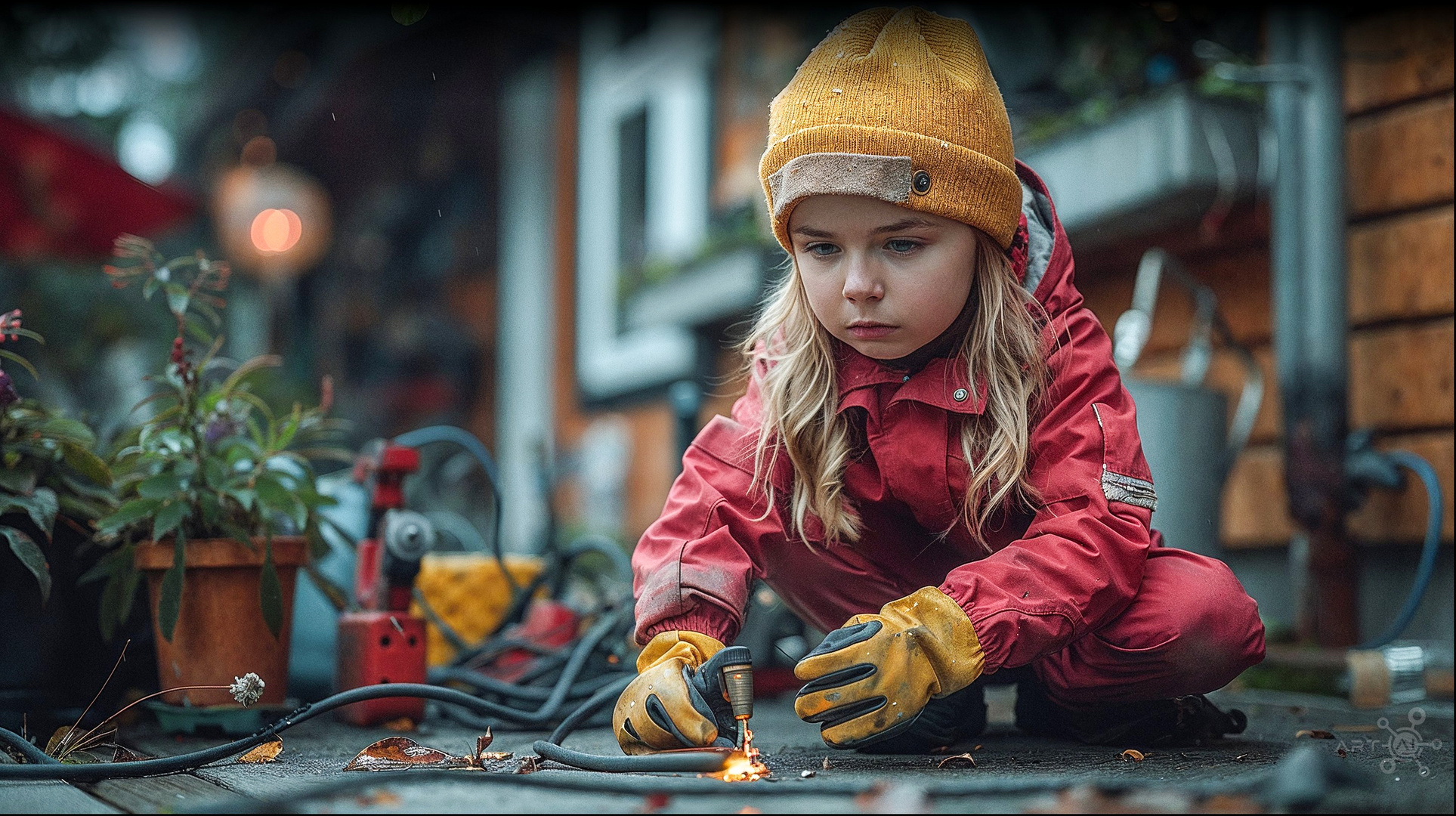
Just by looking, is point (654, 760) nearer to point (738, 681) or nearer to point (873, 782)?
point (738, 681)

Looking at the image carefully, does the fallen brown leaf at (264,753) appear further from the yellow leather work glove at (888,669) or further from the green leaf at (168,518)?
the yellow leather work glove at (888,669)

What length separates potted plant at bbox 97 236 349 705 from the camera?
180 cm

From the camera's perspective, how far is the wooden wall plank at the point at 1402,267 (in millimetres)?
2607

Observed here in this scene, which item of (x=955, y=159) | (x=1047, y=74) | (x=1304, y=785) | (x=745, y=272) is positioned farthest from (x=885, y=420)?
(x=745, y=272)

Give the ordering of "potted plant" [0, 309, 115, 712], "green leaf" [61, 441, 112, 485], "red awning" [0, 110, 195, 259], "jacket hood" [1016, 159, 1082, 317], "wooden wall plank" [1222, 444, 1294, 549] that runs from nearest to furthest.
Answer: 1. "jacket hood" [1016, 159, 1082, 317]
2. "potted plant" [0, 309, 115, 712]
3. "green leaf" [61, 441, 112, 485]
4. "wooden wall plank" [1222, 444, 1294, 549]
5. "red awning" [0, 110, 195, 259]

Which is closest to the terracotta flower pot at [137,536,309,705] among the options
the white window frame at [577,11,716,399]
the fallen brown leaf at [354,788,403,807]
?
the fallen brown leaf at [354,788,403,807]

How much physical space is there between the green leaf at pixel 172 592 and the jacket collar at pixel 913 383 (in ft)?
3.16

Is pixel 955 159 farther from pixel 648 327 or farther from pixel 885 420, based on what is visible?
pixel 648 327

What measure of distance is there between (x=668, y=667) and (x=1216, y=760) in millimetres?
652

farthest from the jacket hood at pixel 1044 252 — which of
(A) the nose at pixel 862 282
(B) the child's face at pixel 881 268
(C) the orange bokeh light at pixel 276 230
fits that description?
(C) the orange bokeh light at pixel 276 230

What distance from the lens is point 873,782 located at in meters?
1.30

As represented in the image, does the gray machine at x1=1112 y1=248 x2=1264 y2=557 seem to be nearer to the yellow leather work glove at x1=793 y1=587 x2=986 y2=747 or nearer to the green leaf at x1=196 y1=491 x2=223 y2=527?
the yellow leather work glove at x1=793 y1=587 x2=986 y2=747

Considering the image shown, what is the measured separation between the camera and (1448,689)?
2.18m

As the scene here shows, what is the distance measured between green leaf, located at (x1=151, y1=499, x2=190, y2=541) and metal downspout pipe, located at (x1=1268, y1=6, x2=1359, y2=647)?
7.09 feet
